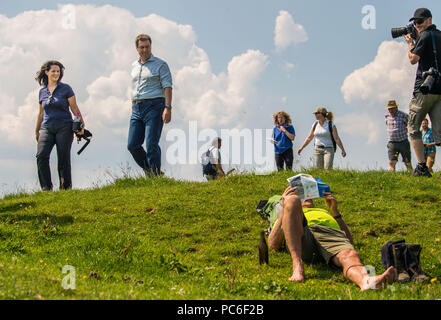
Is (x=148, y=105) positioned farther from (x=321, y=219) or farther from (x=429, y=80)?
(x=429, y=80)

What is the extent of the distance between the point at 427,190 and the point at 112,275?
687cm

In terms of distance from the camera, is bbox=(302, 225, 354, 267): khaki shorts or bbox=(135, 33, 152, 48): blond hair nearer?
bbox=(302, 225, 354, 267): khaki shorts

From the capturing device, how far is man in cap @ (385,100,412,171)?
536 inches

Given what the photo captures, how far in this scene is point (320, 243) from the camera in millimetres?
5914

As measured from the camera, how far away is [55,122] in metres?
11.2

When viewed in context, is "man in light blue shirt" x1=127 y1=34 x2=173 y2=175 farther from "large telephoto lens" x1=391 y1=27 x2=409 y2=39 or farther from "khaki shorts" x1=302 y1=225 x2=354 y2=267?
"khaki shorts" x1=302 y1=225 x2=354 y2=267

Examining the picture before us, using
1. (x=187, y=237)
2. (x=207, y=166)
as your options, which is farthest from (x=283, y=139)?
(x=187, y=237)

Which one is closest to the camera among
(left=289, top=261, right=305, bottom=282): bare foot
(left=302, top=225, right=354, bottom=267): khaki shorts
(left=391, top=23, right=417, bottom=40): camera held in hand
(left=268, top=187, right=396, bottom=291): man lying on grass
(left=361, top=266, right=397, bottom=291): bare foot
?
(left=361, top=266, right=397, bottom=291): bare foot

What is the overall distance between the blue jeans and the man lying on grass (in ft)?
16.6

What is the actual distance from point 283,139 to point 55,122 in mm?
6236

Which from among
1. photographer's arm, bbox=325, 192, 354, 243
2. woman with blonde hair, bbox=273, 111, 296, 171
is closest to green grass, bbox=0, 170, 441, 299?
photographer's arm, bbox=325, 192, 354, 243

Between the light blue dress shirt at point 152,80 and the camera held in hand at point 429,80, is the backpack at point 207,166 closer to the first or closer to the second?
the light blue dress shirt at point 152,80

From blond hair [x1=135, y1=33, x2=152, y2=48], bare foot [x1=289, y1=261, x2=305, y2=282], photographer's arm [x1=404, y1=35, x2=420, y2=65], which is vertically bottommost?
bare foot [x1=289, y1=261, x2=305, y2=282]

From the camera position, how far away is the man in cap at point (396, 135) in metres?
13.6
